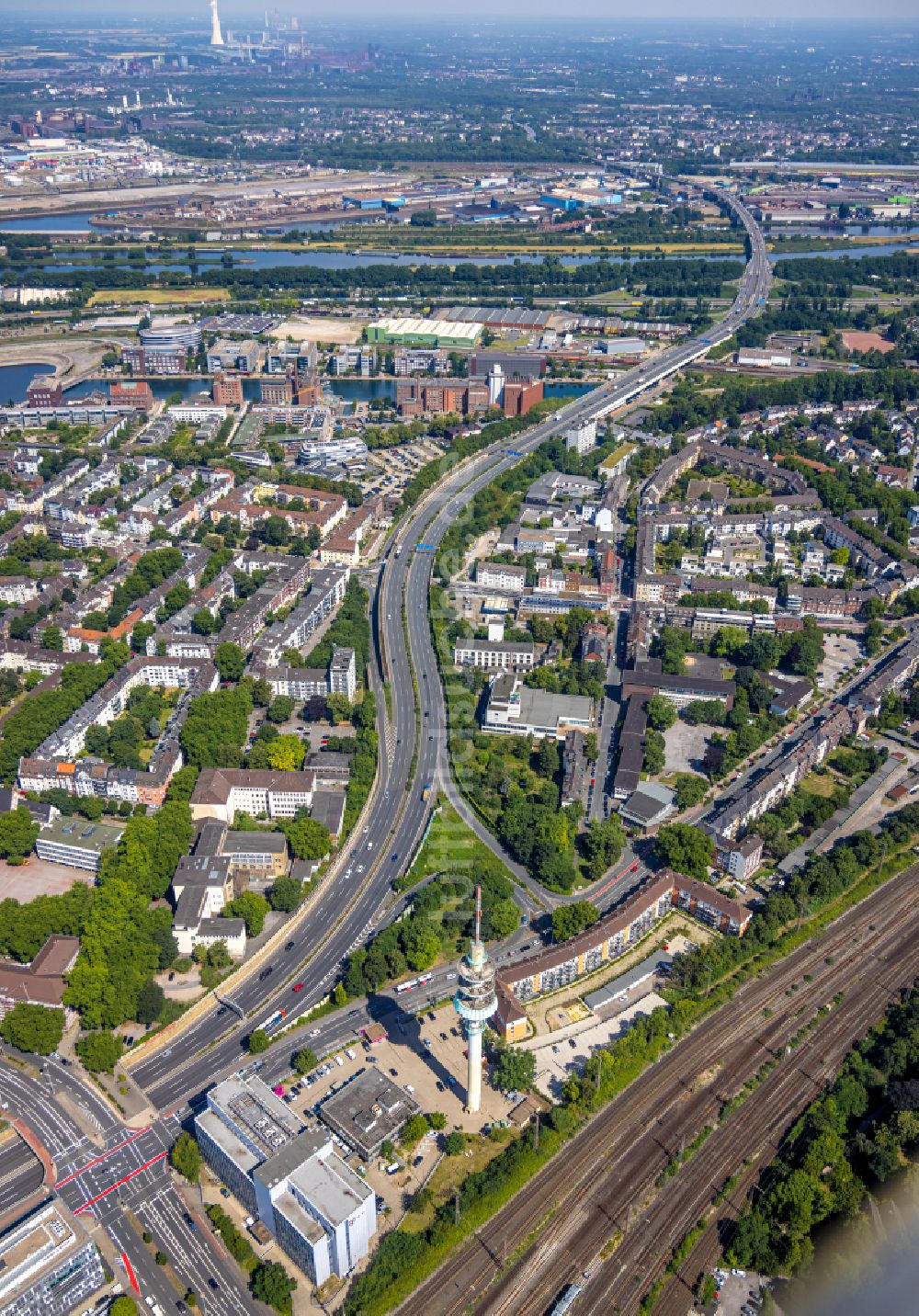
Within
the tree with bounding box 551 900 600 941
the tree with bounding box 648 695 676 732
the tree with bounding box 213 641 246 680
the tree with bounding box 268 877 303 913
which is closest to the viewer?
the tree with bounding box 551 900 600 941

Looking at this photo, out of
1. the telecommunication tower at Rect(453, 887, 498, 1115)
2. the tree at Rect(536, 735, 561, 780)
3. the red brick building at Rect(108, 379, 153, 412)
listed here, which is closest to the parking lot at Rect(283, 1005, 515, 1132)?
the telecommunication tower at Rect(453, 887, 498, 1115)

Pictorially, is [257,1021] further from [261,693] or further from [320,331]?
[320,331]

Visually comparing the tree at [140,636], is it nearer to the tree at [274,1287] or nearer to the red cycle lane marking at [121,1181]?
the red cycle lane marking at [121,1181]

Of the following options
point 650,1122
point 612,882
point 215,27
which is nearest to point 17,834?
→ point 612,882

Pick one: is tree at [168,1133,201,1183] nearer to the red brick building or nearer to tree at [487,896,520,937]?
tree at [487,896,520,937]

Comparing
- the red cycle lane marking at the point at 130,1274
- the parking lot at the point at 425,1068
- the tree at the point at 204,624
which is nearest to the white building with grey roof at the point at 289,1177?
the parking lot at the point at 425,1068
